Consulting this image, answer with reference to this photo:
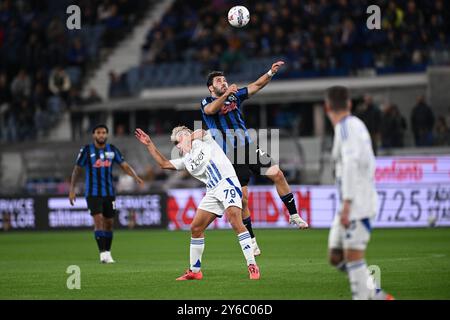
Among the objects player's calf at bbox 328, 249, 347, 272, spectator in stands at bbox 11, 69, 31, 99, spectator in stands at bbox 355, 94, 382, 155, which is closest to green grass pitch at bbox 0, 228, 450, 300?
player's calf at bbox 328, 249, 347, 272

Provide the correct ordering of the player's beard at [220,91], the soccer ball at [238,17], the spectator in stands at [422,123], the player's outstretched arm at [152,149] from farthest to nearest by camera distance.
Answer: the spectator in stands at [422,123] → the soccer ball at [238,17] → the player's beard at [220,91] → the player's outstretched arm at [152,149]

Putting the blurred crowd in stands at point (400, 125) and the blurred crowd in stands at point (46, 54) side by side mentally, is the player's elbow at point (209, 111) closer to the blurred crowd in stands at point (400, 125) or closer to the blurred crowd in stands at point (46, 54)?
the blurred crowd in stands at point (400, 125)

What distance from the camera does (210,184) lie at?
551 inches

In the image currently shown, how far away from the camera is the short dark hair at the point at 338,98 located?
32.6 feet

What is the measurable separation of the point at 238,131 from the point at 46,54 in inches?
961

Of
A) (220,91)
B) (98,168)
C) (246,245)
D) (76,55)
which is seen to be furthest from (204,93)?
(246,245)

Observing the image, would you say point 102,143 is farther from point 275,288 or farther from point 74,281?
point 275,288

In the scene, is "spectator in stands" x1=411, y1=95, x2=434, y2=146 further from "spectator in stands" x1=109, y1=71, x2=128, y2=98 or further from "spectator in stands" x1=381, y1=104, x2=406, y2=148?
"spectator in stands" x1=109, y1=71, x2=128, y2=98

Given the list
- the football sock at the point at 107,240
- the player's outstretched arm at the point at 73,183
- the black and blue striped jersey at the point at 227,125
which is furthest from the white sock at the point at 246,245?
the player's outstretched arm at the point at 73,183

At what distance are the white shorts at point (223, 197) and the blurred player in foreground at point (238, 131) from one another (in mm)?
1112

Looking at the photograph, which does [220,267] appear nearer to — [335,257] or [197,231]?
[197,231]

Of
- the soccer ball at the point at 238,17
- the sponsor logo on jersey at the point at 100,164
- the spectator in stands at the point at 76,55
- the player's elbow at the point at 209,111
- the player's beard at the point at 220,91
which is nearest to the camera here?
the player's elbow at the point at 209,111

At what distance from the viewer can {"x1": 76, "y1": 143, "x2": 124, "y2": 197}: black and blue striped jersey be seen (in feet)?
61.4
